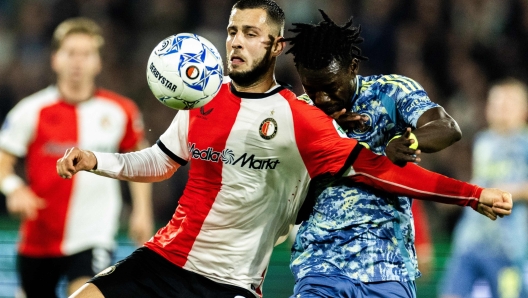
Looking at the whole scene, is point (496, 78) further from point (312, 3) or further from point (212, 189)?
point (212, 189)

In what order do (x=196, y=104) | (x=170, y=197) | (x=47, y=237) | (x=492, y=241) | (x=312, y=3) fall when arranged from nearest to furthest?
(x=196, y=104) < (x=47, y=237) < (x=492, y=241) < (x=170, y=197) < (x=312, y=3)

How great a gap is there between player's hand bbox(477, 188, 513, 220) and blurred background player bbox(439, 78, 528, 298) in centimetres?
421

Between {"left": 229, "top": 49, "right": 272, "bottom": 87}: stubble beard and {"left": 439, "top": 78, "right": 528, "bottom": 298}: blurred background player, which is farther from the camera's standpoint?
{"left": 439, "top": 78, "right": 528, "bottom": 298}: blurred background player

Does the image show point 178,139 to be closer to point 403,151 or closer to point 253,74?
point 253,74

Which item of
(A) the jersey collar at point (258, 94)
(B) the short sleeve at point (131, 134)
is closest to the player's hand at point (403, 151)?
(A) the jersey collar at point (258, 94)

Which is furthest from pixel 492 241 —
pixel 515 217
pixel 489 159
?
pixel 489 159

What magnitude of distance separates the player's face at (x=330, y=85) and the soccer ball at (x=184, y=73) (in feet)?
1.41

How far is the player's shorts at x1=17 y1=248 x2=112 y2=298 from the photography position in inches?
254

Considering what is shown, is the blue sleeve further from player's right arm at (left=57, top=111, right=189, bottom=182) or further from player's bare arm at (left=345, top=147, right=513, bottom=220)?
player's right arm at (left=57, top=111, right=189, bottom=182)

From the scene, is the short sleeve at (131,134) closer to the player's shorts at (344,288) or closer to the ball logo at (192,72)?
the ball logo at (192,72)

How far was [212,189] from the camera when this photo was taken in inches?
169

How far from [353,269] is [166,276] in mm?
940

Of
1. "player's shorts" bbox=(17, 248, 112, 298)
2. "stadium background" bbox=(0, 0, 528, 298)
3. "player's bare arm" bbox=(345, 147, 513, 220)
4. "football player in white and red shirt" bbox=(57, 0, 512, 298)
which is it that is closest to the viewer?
"player's bare arm" bbox=(345, 147, 513, 220)

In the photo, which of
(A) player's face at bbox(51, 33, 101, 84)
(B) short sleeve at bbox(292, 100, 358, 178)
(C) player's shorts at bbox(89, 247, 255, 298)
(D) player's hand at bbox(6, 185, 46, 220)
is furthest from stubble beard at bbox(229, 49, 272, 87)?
(A) player's face at bbox(51, 33, 101, 84)
